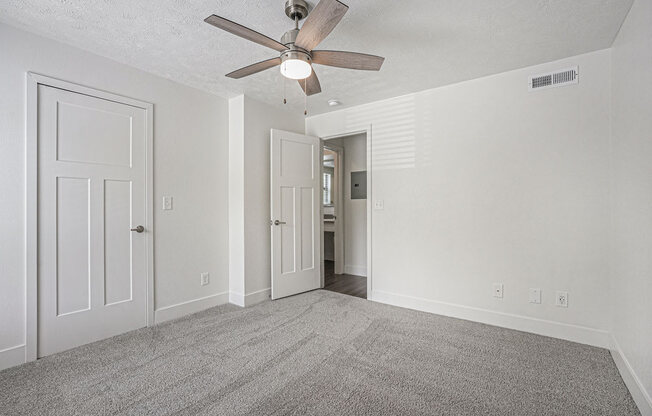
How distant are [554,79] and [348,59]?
1.86 metres

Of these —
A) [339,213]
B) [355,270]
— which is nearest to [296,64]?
[339,213]

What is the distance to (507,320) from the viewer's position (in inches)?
107

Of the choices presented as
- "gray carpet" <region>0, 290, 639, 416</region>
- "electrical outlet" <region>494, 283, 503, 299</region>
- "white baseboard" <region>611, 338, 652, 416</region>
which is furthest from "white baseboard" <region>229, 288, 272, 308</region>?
"white baseboard" <region>611, 338, 652, 416</region>

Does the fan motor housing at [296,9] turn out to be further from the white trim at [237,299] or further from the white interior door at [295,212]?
the white trim at [237,299]

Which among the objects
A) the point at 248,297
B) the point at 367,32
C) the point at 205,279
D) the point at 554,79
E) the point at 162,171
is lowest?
the point at 248,297

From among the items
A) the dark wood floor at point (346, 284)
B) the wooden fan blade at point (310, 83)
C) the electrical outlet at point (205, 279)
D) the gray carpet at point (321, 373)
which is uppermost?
the wooden fan blade at point (310, 83)

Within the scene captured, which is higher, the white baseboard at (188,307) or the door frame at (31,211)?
the door frame at (31,211)

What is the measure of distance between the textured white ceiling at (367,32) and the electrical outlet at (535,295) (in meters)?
1.91

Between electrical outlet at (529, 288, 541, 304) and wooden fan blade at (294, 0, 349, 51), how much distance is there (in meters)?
2.60

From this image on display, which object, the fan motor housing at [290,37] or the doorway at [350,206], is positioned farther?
the doorway at [350,206]

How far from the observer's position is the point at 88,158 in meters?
2.41

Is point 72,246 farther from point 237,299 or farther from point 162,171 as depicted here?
point 237,299

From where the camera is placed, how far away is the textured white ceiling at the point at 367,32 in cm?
182

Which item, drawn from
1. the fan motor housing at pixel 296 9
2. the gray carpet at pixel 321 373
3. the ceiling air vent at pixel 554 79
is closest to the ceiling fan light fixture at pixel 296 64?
the fan motor housing at pixel 296 9
